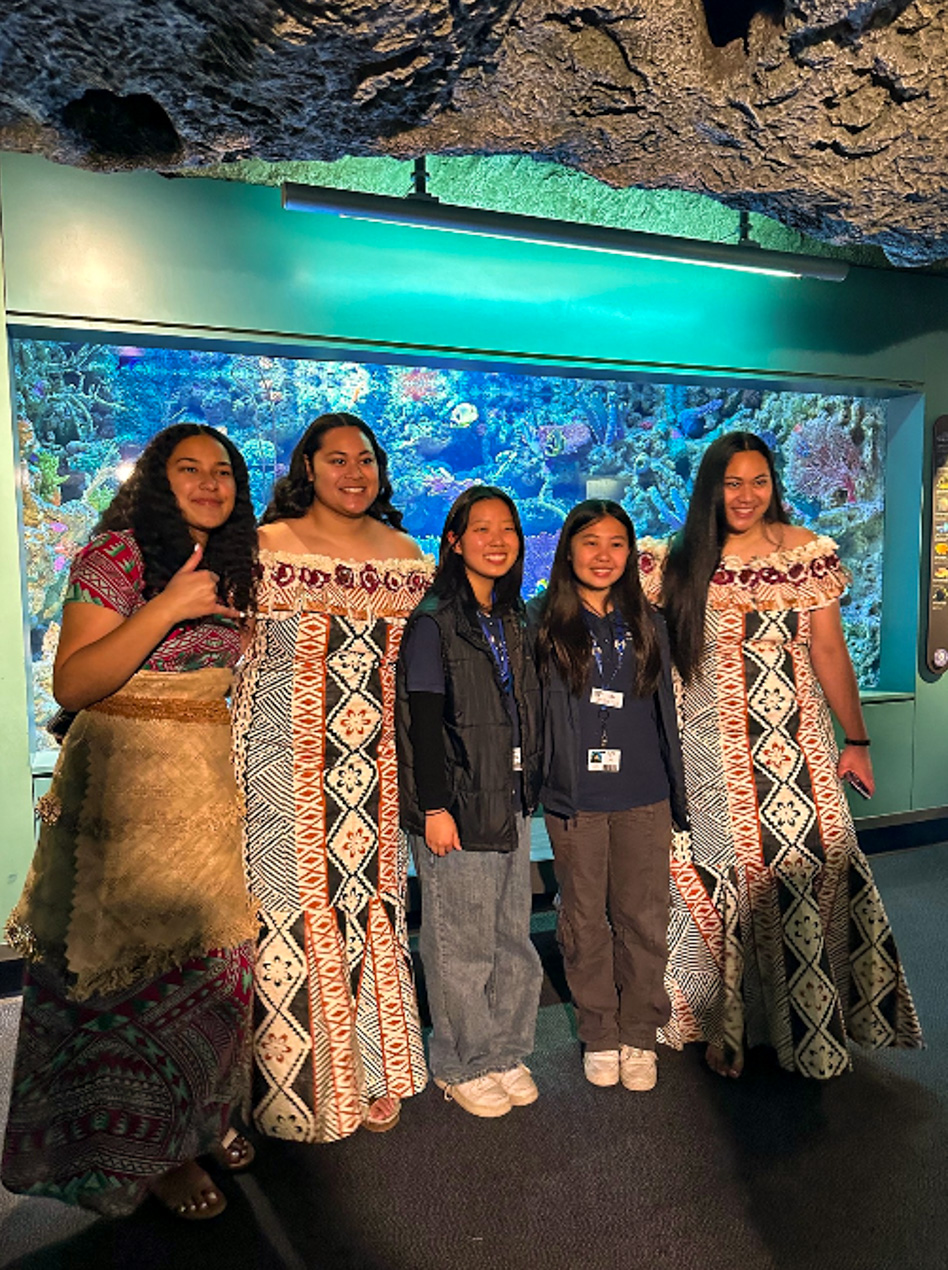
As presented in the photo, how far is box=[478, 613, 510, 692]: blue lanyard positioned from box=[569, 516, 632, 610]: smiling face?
309 millimetres

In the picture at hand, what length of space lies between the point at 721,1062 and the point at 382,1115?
3.55ft

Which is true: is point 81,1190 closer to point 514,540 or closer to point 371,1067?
point 371,1067

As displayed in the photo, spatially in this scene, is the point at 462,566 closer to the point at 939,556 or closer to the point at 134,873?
the point at 134,873

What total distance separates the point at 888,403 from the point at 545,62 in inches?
189

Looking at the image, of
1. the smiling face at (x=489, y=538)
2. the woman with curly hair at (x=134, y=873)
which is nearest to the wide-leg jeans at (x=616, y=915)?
the smiling face at (x=489, y=538)

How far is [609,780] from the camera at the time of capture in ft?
9.06

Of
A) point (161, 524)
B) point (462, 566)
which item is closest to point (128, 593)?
point (161, 524)

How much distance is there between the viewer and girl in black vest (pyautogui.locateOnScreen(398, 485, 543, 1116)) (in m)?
2.54

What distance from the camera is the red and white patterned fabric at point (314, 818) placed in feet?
8.12

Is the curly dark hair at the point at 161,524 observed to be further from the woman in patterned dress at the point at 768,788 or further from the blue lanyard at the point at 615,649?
the woman in patterned dress at the point at 768,788

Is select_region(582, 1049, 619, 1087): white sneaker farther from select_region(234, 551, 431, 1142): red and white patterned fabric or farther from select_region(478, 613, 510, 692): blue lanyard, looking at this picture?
select_region(478, 613, 510, 692): blue lanyard

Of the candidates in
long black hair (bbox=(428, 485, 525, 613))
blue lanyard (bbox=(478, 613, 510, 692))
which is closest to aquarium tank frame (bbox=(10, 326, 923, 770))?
long black hair (bbox=(428, 485, 525, 613))

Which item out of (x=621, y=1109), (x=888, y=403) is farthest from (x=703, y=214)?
(x=621, y=1109)

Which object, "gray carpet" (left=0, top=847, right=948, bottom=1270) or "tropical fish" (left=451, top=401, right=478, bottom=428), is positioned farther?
"tropical fish" (left=451, top=401, right=478, bottom=428)
